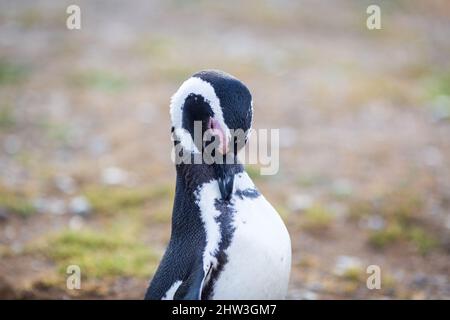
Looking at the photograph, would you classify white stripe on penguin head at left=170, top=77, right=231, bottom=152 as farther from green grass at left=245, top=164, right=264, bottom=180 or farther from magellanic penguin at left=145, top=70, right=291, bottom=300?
green grass at left=245, top=164, right=264, bottom=180

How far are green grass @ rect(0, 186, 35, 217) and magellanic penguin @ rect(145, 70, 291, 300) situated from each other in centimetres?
268

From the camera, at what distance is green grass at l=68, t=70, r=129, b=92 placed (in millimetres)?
8695

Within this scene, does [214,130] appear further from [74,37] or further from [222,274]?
[74,37]

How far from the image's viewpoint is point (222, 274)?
3.24 meters

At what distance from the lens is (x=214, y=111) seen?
10.5 ft

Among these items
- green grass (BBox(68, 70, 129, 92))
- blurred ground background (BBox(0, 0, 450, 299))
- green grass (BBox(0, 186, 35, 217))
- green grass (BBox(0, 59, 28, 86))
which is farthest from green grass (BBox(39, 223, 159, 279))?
green grass (BBox(0, 59, 28, 86))

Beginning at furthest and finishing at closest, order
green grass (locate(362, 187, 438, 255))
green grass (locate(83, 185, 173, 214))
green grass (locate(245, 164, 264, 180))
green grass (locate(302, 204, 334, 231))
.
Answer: green grass (locate(245, 164, 264, 180)) < green grass (locate(83, 185, 173, 214)) < green grass (locate(302, 204, 334, 231)) < green grass (locate(362, 187, 438, 255))

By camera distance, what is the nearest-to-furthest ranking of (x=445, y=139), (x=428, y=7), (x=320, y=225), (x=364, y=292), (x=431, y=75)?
(x=364, y=292) → (x=320, y=225) → (x=445, y=139) → (x=431, y=75) → (x=428, y=7)

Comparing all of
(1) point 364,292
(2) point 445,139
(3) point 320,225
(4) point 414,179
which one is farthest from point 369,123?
(1) point 364,292

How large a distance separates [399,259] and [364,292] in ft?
2.36

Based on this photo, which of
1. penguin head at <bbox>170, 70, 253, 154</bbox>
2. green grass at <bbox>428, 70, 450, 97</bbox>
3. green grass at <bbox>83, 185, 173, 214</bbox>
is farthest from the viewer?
green grass at <bbox>428, 70, 450, 97</bbox>

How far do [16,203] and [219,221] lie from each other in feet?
10.4

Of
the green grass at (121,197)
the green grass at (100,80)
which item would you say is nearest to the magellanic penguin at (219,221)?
the green grass at (121,197)

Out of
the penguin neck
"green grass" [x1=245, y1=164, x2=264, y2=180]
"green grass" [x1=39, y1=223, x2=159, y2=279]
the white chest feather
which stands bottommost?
"green grass" [x1=39, y1=223, x2=159, y2=279]
